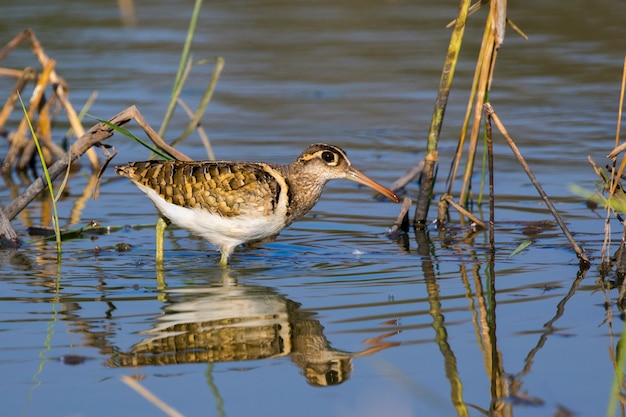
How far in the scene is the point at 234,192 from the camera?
6.91 metres

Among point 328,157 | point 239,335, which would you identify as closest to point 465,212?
point 328,157

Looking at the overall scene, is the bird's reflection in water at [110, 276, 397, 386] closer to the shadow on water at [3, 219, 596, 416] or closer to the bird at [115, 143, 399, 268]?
the shadow on water at [3, 219, 596, 416]

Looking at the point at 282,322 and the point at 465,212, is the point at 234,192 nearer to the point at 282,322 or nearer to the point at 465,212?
the point at 282,322

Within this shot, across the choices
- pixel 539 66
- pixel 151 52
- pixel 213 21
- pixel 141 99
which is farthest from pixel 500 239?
pixel 213 21

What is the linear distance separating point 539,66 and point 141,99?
17.1 feet

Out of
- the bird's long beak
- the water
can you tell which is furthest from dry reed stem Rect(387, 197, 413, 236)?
the bird's long beak

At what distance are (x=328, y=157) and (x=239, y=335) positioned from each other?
2.03m

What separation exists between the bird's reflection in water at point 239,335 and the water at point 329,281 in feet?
0.05

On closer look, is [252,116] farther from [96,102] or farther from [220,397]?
[220,397]

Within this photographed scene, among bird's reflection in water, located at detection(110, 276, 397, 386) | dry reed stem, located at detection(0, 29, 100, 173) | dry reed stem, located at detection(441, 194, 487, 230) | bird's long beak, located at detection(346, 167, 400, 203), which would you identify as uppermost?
dry reed stem, located at detection(0, 29, 100, 173)

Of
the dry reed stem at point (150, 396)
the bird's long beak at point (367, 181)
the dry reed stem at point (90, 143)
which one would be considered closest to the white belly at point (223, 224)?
the dry reed stem at point (90, 143)

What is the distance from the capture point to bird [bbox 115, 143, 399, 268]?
6.91 meters

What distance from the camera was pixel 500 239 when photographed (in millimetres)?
7469

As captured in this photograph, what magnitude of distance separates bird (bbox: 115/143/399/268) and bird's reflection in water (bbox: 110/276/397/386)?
0.65m
